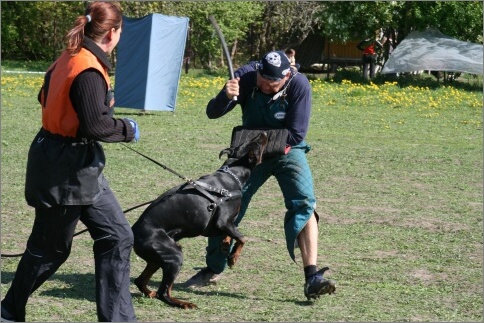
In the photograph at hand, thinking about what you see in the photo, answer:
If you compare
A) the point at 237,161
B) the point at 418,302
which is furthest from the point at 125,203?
the point at 418,302

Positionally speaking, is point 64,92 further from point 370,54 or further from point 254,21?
point 254,21

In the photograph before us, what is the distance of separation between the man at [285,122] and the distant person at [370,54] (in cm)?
2207

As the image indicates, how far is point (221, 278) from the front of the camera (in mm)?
6488

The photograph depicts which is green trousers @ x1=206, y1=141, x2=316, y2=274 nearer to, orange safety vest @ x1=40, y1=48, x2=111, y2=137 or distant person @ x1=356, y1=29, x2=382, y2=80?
orange safety vest @ x1=40, y1=48, x2=111, y2=137

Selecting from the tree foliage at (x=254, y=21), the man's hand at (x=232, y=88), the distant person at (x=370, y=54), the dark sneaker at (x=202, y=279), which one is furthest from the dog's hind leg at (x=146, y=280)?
the distant person at (x=370, y=54)

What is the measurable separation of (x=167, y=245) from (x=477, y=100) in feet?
56.8

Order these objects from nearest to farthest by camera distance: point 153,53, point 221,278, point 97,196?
point 97,196
point 221,278
point 153,53

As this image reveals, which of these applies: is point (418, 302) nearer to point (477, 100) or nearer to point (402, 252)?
point (402, 252)

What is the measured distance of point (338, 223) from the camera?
27.9 feet

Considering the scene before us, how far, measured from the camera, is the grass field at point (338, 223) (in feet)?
18.8

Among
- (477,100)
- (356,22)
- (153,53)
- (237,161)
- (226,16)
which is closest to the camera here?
(237,161)

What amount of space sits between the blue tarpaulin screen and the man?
41.1 feet

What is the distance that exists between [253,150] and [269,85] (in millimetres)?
A: 449

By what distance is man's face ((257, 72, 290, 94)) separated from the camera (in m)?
5.96
